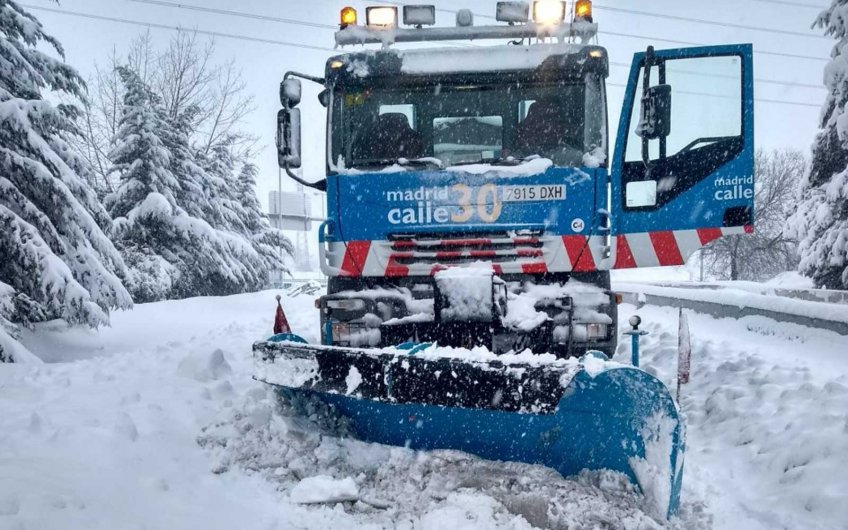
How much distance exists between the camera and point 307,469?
3145mm

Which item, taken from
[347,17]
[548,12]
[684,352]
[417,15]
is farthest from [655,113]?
[347,17]

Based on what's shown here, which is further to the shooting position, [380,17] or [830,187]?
[830,187]

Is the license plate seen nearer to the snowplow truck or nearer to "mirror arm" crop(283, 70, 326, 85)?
the snowplow truck

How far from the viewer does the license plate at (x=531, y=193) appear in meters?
4.20

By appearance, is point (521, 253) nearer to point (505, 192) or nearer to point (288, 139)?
point (505, 192)

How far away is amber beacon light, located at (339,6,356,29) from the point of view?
5.27m

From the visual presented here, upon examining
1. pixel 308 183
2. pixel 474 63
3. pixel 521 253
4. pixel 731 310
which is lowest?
pixel 731 310

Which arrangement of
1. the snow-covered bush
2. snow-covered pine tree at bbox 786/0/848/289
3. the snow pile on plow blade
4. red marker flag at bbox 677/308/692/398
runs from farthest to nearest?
the snow-covered bush → snow-covered pine tree at bbox 786/0/848/289 → red marker flag at bbox 677/308/692/398 → the snow pile on plow blade

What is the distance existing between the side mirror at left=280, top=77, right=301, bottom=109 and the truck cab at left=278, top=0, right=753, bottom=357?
1.19 feet

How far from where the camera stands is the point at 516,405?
2666mm

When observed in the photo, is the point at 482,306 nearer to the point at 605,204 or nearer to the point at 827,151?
the point at 605,204

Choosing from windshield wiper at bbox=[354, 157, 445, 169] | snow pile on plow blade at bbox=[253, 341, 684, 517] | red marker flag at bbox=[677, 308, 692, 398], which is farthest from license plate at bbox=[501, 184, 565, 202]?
snow pile on plow blade at bbox=[253, 341, 684, 517]

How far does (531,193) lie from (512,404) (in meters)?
1.98

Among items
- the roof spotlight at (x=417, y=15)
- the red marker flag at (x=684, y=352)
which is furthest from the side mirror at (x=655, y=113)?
the roof spotlight at (x=417, y=15)
